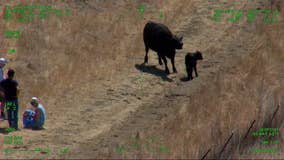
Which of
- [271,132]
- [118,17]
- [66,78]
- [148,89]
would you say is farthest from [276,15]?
[271,132]

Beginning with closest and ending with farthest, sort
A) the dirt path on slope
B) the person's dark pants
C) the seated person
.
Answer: the dirt path on slope
the person's dark pants
the seated person

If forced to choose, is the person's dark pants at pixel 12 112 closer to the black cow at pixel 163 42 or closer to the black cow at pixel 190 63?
the black cow at pixel 190 63

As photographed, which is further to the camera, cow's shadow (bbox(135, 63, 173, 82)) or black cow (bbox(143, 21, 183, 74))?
black cow (bbox(143, 21, 183, 74))

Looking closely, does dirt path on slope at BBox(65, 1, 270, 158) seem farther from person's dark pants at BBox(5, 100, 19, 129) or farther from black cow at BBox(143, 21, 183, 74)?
person's dark pants at BBox(5, 100, 19, 129)

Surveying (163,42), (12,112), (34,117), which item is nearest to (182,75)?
(163,42)

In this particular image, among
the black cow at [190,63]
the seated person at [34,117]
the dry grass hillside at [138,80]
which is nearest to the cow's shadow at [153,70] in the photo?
the dry grass hillside at [138,80]

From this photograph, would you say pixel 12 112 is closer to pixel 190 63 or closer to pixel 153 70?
pixel 190 63

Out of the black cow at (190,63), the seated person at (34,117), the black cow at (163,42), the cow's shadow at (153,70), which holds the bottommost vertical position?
the seated person at (34,117)

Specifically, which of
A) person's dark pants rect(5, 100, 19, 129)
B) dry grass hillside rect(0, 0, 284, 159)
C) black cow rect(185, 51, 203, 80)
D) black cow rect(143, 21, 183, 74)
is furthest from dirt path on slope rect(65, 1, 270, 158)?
person's dark pants rect(5, 100, 19, 129)
